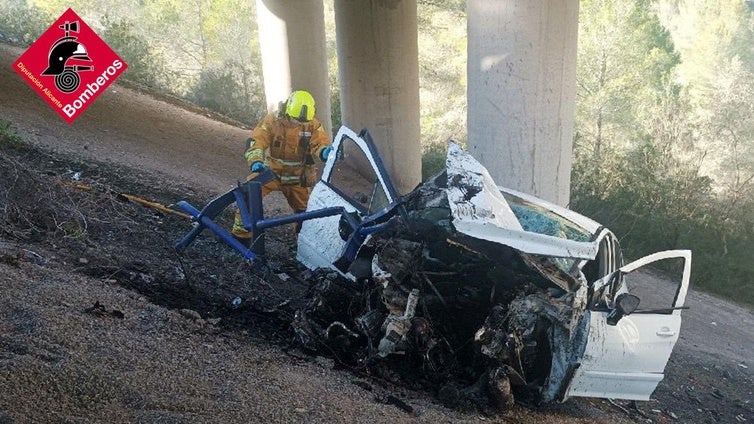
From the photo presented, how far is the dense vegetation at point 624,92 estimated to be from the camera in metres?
16.7

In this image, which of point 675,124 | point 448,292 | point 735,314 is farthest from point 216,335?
point 675,124

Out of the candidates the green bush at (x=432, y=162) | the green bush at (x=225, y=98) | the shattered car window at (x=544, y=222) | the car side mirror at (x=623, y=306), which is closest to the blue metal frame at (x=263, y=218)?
the shattered car window at (x=544, y=222)

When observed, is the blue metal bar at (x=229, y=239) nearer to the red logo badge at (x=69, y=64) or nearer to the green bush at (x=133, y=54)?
the red logo badge at (x=69, y=64)

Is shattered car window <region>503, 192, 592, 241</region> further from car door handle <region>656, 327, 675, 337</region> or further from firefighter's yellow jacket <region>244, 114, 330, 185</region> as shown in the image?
firefighter's yellow jacket <region>244, 114, 330, 185</region>

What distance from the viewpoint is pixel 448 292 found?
6.07 metres

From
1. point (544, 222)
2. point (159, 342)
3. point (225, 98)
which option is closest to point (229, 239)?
point (159, 342)

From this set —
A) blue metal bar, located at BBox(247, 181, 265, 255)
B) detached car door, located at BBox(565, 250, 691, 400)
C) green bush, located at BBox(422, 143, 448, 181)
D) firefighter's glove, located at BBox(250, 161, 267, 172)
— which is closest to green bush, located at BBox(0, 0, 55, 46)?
green bush, located at BBox(422, 143, 448, 181)

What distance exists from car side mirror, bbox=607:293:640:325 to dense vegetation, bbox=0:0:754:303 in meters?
11.0

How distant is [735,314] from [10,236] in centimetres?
1213

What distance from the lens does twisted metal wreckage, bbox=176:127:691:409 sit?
5723 millimetres

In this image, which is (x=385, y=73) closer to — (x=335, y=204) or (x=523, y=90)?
(x=523, y=90)

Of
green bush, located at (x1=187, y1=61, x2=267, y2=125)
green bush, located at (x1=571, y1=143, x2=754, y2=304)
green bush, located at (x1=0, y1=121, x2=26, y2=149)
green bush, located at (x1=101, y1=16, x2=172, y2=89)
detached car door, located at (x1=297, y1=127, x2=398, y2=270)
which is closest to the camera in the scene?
detached car door, located at (x1=297, y1=127, x2=398, y2=270)

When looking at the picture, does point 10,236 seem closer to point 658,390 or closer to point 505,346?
point 505,346

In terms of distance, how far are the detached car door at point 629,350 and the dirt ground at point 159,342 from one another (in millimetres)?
351
